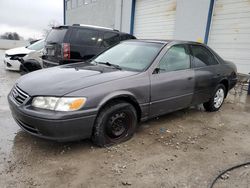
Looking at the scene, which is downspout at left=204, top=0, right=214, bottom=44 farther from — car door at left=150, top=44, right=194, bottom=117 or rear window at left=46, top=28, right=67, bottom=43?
rear window at left=46, top=28, right=67, bottom=43

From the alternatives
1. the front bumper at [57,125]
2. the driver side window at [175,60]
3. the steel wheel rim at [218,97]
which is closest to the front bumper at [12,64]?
the front bumper at [57,125]

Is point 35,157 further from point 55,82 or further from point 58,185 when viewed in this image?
point 55,82

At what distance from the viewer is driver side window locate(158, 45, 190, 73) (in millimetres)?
4078

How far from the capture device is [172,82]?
412 cm

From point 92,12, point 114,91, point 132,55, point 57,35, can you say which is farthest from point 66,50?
point 92,12

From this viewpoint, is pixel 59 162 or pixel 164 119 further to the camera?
pixel 164 119

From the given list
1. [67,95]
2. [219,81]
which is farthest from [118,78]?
[219,81]

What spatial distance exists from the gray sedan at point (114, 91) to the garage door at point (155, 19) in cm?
614

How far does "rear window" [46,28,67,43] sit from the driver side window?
3122 mm

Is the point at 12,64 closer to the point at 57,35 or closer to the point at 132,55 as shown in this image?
the point at 57,35

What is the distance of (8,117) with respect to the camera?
449cm

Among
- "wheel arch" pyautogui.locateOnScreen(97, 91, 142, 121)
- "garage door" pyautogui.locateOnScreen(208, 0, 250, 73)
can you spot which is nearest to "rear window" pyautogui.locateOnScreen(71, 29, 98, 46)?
"wheel arch" pyautogui.locateOnScreen(97, 91, 142, 121)

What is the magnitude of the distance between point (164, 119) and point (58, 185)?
2699 mm

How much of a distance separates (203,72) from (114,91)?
225 centimetres
